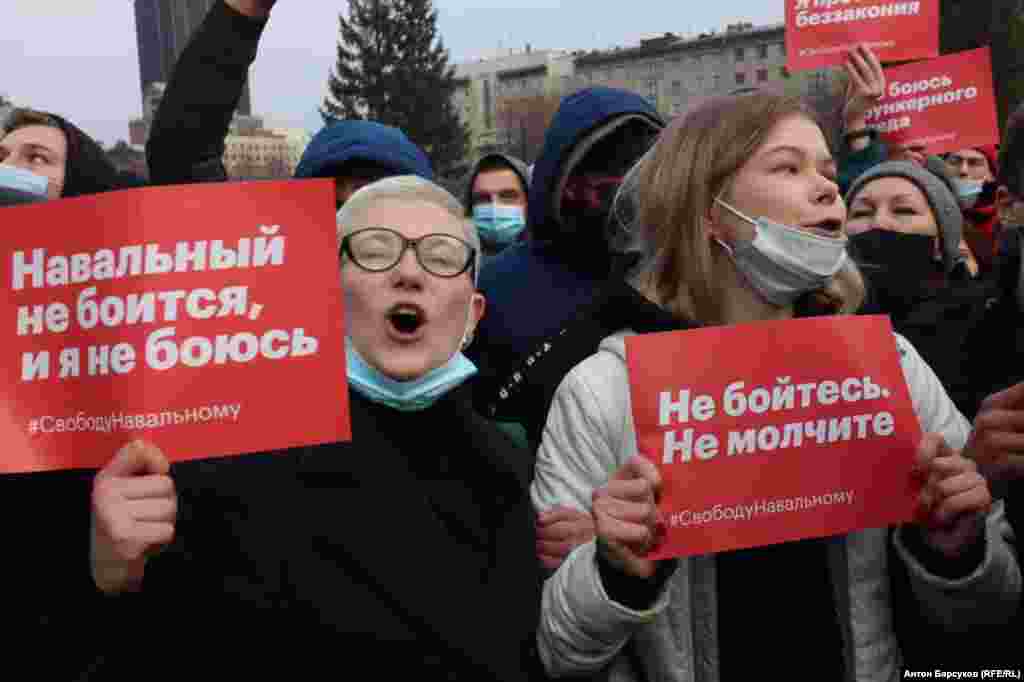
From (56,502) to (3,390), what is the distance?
35 cm

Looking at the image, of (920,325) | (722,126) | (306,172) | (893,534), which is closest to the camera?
(893,534)

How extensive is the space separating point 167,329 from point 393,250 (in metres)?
0.49

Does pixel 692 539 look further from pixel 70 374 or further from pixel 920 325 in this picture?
pixel 920 325

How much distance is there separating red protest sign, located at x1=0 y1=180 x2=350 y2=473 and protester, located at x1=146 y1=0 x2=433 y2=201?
1.13 m

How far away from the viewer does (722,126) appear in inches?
90.0

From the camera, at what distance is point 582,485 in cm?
210

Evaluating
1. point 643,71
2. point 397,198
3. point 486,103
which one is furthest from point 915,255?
point 486,103

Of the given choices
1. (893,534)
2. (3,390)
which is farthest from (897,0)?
(3,390)

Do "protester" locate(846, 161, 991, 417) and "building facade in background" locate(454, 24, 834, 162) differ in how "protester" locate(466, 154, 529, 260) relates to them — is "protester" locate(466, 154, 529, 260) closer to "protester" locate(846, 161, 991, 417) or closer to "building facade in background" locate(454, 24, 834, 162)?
"protester" locate(846, 161, 991, 417)

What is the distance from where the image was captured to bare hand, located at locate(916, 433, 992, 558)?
1.88 metres

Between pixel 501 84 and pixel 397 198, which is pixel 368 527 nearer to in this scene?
pixel 397 198

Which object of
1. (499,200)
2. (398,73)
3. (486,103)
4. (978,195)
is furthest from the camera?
(486,103)

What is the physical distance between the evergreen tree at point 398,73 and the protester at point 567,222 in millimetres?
46548

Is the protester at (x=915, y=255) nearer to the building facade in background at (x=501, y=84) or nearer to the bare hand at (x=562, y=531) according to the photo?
the bare hand at (x=562, y=531)
